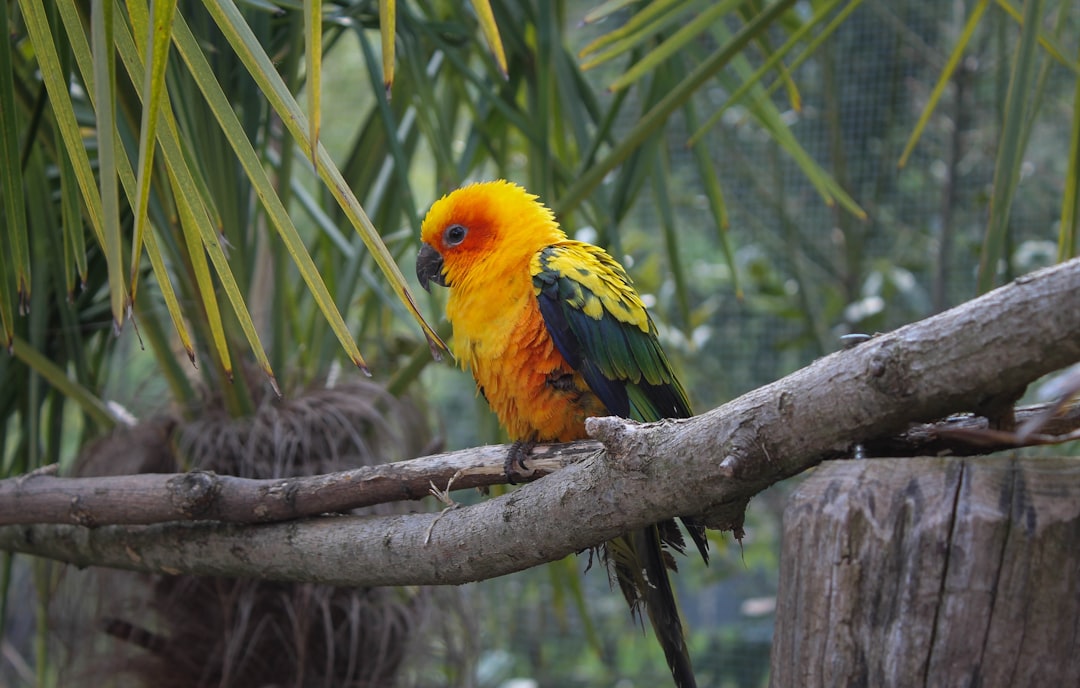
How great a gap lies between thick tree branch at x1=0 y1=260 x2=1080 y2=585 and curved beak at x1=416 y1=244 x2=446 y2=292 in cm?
60

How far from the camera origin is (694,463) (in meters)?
0.89

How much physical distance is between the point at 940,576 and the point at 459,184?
52.6 inches

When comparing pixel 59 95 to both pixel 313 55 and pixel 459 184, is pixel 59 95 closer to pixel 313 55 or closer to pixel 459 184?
pixel 313 55

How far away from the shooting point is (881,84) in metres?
3.56

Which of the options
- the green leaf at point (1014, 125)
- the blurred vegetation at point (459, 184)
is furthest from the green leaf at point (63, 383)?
the green leaf at point (1014, 125)

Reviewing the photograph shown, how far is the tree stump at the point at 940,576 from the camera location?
71cm

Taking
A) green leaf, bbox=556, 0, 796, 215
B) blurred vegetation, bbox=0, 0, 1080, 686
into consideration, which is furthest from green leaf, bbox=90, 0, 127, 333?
green leaf, bbox=556, 0, 796, 215

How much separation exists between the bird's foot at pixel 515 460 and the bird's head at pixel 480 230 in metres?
0.37

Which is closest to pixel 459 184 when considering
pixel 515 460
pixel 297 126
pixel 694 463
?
pixel 515 460

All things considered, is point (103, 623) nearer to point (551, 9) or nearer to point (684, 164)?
point (551, 9)

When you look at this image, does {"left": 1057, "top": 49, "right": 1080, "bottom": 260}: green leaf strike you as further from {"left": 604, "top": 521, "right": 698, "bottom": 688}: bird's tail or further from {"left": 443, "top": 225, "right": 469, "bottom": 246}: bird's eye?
{"left": 443, "top": 225, "right": 469, "bottom": 246}: bird's eye

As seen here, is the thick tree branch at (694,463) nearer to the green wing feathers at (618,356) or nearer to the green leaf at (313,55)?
the green wing feathers at (618,356)

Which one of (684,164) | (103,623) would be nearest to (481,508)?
(103,623)

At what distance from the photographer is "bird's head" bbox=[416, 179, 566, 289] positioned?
1.63 meters
